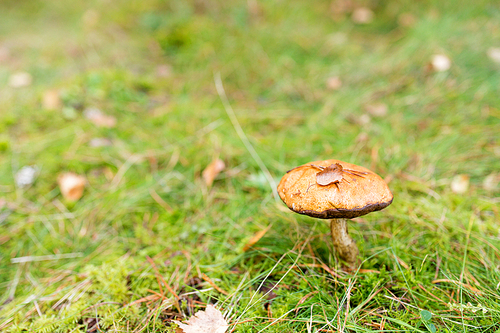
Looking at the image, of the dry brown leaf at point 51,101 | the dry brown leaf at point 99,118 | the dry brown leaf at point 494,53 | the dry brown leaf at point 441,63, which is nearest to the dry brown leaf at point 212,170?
the dry brown leaf at point 99,118

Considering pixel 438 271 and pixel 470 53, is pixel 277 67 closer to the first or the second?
pixel 470 53

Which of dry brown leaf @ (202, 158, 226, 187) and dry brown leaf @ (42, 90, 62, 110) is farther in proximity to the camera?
dry brown leaf @ (42, 90, 62, 110)

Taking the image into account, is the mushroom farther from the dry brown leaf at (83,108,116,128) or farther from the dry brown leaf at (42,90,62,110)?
the dry brown leaf at (42,90,62,110)

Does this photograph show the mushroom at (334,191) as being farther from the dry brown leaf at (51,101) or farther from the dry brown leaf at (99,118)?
the dry brown leaf at (51,101)

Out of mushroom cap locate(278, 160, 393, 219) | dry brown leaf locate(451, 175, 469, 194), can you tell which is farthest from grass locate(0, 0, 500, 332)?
mushroom cap locate(278, 160, 393, 219)

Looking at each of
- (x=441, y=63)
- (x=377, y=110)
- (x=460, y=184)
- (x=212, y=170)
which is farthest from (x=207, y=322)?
(x=441, y=63)

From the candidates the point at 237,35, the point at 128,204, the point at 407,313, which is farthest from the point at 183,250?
the point at 237,35
